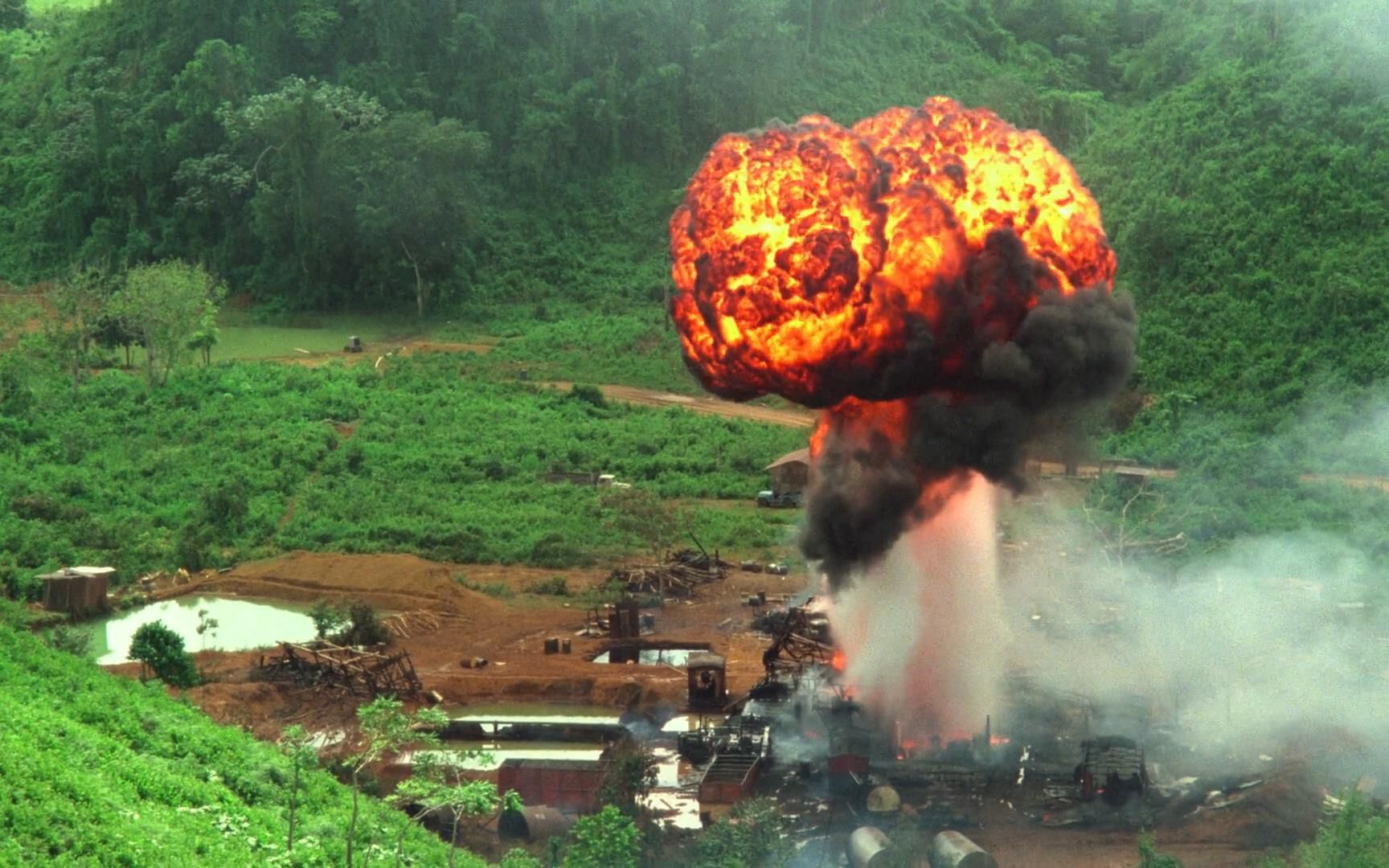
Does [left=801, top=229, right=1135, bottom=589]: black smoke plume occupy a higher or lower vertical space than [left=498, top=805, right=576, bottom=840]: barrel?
higher

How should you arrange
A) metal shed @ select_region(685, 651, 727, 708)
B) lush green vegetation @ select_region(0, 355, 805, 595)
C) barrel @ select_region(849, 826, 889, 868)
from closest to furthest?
barrel @ select_region(849, 826, 889, 868) → metal shed @ select_region(685, 651, 727, 708) → lush green vegetation @ select_region(0, 355, 805, 595)

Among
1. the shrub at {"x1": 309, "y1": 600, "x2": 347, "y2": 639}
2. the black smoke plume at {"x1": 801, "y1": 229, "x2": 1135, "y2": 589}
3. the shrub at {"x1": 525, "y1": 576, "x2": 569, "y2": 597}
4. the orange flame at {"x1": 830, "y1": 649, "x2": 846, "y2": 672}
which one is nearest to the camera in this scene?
the black smoke plume at {"x1": 801, "y1": 229, "x2": 1135, "y2": 589}

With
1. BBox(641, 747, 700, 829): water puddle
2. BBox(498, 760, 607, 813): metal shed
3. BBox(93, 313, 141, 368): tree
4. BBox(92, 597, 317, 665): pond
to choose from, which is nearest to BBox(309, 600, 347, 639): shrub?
BBox(92, 597, 317, 665): pond

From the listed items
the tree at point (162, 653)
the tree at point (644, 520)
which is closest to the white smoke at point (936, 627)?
the tree at point (162, 653)

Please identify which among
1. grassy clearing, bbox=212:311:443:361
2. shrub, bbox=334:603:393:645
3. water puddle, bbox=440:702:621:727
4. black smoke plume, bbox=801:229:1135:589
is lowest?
water puddle, bbox=440:702:621:727

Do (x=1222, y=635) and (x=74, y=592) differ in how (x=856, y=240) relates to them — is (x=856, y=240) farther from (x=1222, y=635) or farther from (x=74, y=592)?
(x=74, y=592)

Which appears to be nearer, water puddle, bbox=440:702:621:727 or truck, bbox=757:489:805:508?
water puddle, bbox=440:702:621:727

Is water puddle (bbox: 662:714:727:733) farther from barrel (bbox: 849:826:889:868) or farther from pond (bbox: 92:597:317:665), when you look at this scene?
pond (bbox: 92:597:317:665)

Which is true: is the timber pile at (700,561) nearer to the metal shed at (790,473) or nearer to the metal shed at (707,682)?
the metal shed at (790,473)
